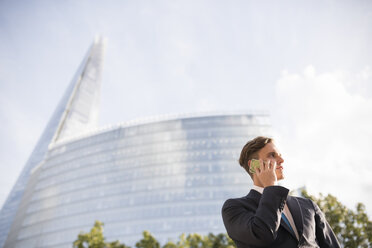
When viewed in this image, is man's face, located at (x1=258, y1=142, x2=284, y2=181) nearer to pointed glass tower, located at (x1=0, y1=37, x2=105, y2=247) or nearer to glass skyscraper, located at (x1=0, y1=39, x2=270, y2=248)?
glass skyscraper, located at (x1=0, y1=39, x2=270, y2=248)

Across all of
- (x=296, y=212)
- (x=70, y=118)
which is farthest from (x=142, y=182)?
(x=70, y=118)

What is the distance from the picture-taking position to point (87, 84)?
128 m

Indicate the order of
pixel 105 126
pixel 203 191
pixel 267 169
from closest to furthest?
1. pixel 267 169
2. pixel 203 191
3. pixel 105 126

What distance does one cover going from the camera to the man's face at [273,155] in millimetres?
1928

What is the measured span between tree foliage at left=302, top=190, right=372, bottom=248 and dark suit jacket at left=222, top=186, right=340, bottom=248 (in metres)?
9.13

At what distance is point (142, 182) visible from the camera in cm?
5406

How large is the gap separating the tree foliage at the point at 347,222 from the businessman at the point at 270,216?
30.1 ft

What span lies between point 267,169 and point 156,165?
55.3 meters

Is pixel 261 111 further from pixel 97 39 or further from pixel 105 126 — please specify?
pixel 97 39

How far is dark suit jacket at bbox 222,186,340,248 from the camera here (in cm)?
151

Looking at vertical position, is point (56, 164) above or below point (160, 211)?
above

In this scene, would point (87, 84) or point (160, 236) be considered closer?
point (160, 236)

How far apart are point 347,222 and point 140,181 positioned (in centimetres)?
4842

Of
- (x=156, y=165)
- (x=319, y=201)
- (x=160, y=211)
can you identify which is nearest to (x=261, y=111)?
(x=156, y=165)
